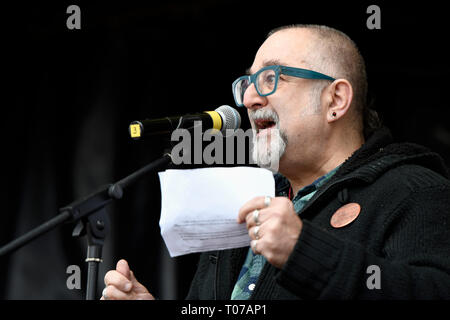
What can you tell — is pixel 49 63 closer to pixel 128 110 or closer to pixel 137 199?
pixel 128 110

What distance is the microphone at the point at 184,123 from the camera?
1.60 metres

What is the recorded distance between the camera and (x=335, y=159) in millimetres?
2207

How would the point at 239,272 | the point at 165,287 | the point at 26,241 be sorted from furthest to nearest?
1. the point at 165,287
2. the point at 239,272
3. the point at 26,241

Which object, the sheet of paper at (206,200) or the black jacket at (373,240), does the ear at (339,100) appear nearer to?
the black jacket at (373,240)

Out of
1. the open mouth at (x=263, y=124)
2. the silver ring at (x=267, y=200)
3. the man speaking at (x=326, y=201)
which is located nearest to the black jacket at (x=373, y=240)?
the man speaking at (x=326, y=201)

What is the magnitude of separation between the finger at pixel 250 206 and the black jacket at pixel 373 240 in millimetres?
123

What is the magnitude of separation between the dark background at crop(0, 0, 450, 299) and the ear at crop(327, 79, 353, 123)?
3.79 feet

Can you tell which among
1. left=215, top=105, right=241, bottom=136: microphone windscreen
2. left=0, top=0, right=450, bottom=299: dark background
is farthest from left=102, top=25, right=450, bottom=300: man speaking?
left=0, top=0, right=450, bottom=299: dark background

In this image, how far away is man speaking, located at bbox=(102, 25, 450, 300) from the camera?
1482 mm

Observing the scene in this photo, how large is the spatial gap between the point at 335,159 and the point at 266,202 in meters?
0.76

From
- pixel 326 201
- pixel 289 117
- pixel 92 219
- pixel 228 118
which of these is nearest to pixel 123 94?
pixel 289 117

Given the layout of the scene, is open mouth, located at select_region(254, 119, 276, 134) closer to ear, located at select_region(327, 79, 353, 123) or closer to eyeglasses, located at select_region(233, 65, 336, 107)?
eyeglasses, located at select_region(233, 65, 336, 107)

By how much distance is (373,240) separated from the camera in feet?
5.70

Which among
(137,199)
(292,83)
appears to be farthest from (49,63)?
(292,83)
